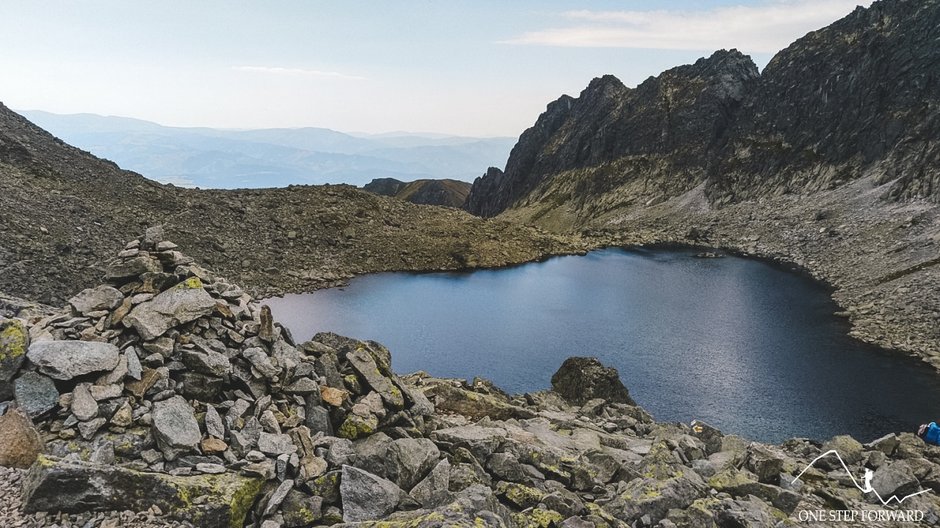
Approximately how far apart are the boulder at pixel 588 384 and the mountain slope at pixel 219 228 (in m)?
39.5

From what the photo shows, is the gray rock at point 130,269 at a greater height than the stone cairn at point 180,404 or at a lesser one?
greater

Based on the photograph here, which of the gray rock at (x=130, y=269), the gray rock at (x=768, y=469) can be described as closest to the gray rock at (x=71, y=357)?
the gray rock at (x=130, y=269)

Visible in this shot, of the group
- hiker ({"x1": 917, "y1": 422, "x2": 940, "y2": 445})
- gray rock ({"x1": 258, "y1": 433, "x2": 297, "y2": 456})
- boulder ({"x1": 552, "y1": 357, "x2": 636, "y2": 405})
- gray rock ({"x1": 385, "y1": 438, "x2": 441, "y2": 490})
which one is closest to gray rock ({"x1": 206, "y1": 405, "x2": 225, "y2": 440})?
gray rock ({"x1": 258, "y1": 433, "x2": 297, "y2": 456})

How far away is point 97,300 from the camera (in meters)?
14.0

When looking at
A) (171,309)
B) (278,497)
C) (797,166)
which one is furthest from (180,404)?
(797,166)

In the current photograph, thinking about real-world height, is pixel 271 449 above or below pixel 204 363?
below

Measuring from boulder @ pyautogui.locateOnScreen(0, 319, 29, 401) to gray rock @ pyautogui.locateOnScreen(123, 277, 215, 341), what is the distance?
2079 mm

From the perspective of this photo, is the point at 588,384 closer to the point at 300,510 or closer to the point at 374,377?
the point at 374,377

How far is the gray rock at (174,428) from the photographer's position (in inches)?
436

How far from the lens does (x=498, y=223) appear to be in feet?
339

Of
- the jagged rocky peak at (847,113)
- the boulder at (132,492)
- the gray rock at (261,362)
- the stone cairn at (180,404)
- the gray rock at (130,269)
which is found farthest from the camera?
the jagged rocky peak at (847,113)

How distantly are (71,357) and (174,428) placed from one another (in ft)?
9.49

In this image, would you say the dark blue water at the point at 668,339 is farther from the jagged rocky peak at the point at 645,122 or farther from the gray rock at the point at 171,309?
the jagged rocky peak at the point at 645,122

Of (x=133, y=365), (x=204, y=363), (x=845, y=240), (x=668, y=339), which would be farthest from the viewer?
(x=845, y=240)
